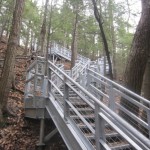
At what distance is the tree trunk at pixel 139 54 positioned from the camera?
739cm

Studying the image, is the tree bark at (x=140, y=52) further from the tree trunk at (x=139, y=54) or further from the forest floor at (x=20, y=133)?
the forest floor at (x=20, y=133)

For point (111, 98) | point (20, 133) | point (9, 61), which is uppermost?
point (9, 61)

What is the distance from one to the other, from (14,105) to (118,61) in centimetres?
2514

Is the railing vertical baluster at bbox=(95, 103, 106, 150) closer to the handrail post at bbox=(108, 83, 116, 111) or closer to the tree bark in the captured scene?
the handrail post at bbox=(108, 83, 116, 111)

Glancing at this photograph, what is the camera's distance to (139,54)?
7.43 m

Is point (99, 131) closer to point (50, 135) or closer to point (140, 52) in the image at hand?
point (140, 52)

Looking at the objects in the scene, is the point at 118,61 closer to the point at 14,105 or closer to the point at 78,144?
the point at 14,105

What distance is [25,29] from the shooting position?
3155cm

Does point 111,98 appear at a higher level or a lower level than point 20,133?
higher

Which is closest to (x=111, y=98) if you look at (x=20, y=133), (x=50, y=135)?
(x=50, y=135)

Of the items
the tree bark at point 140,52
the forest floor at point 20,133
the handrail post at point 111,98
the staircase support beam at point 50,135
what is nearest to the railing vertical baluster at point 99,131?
the handrail post at point 111,98

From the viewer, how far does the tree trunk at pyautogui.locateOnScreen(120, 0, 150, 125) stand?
7.39 m

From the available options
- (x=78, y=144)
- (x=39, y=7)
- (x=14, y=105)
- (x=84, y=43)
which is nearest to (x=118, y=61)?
(x=84, y=43)

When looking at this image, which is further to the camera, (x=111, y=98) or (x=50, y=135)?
(x=50, y=135)
